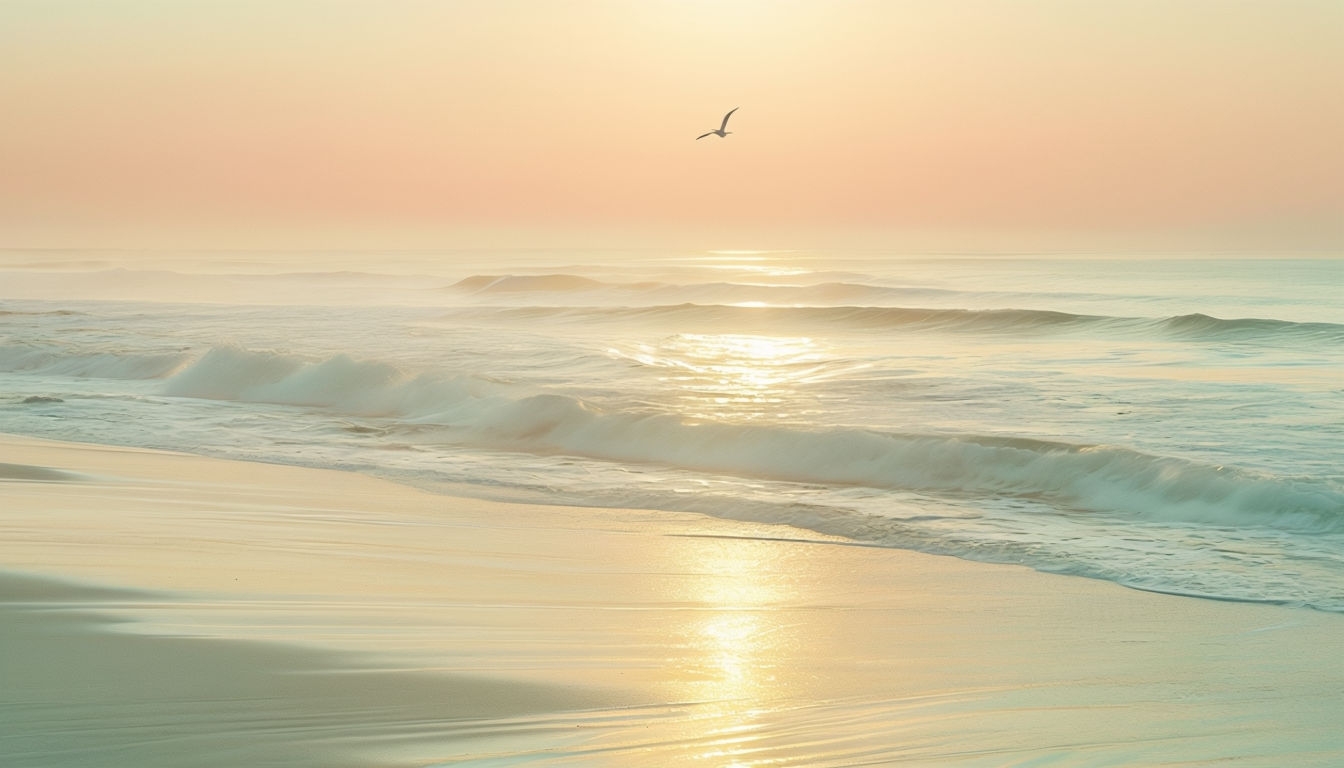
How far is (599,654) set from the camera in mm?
4785

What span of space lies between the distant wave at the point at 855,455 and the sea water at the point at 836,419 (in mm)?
30

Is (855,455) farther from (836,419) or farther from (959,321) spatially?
(959,321)

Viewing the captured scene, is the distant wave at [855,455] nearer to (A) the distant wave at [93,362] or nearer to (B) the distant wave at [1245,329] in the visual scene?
(A) the distant wave at [93,362]

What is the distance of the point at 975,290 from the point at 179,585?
1613 inches

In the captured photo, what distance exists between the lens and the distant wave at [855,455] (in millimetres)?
8445

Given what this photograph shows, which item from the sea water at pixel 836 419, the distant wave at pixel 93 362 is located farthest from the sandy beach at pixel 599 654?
the distant wave at pixel 93 362

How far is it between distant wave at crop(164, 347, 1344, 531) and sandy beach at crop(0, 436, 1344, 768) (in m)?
2.59

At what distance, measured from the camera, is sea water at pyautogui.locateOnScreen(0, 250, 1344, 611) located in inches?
316

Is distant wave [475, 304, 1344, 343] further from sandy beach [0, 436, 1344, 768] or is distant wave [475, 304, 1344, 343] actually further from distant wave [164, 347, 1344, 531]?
sandy beach [0, 436, 1344, 768]

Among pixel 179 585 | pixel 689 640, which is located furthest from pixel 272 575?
pixel 689 640

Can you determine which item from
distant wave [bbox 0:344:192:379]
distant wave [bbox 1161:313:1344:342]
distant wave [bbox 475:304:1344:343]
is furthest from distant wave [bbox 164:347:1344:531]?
distant wave [bbox 1161:313:1344:342]

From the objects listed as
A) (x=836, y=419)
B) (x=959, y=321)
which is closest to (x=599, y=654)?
(x=836, y=419)

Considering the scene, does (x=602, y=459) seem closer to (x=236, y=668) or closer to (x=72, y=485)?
(x=72, y=485)

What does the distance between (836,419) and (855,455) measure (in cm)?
171
